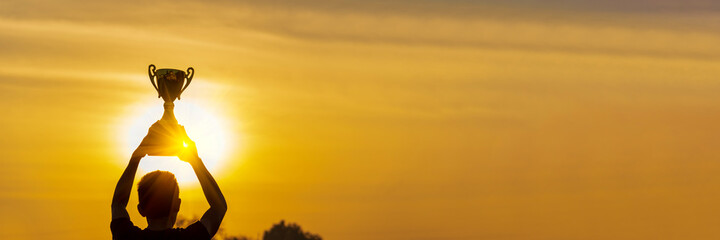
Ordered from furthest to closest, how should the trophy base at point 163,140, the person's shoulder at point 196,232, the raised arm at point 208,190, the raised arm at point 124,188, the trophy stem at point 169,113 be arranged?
the trophy stem at point 169,113 < the person's shoulder at point 196,232 < the trophy base at point 163,140 < the raised arm at point 124,188 < the raised arm at point 208,190

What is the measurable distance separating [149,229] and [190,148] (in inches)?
42.0

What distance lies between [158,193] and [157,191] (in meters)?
0.03

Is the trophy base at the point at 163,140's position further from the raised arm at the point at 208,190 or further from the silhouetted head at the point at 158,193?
the silhouetted head at the point at 158,193

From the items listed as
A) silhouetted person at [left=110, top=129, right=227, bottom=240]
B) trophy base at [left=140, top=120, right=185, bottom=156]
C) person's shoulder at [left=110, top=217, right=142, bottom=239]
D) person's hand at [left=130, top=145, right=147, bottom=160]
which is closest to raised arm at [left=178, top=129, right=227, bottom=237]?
silhouetted person at [left=110, top=129, right=227, bottom=240]

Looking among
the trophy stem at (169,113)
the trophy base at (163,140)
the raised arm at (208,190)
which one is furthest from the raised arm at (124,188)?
the trophy stem at (169,113)

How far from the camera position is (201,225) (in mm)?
16391

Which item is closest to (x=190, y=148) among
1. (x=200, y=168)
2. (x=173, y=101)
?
(x=200, y=168)

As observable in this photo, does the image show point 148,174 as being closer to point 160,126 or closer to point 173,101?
point 160,126

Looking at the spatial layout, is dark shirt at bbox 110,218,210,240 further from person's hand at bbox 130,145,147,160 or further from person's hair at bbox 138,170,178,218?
person's hand at bbox 130,145,147,160

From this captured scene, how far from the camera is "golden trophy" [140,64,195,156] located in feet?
53.5

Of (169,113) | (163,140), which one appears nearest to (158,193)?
(163,140)

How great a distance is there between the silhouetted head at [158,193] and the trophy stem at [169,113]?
130 cm

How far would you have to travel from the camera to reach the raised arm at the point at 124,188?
1603 cm

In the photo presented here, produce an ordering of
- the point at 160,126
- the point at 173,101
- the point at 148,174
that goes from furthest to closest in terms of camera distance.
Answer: the point at 173,101 → the point at 160,126 → the point at 148,174
